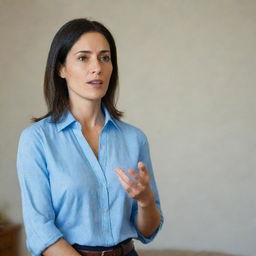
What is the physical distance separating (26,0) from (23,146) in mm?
1892

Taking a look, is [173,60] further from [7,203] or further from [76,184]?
[76,184]

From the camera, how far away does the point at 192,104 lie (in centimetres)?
263

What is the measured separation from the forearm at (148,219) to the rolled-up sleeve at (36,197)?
270mm

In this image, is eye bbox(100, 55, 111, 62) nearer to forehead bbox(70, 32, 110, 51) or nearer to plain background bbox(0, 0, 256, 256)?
forehead bbox(70, 32, 110, 51)

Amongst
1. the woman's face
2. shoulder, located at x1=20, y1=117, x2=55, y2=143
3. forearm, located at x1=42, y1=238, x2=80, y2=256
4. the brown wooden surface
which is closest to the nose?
the woman's face

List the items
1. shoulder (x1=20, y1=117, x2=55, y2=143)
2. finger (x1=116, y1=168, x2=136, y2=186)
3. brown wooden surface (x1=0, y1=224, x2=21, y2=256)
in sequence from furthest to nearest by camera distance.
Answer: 1. brown wooden surface (x1=0, y1=224, x2=21, y2=256)
2. shoulder (x1=20, y1=117, x2=55, y2=143)
3. finger (x1=116, y1=168, x2=136, y2=186)

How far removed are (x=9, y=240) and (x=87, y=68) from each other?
1794mm

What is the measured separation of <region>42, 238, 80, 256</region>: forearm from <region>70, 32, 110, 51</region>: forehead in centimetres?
59

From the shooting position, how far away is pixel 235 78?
8.54 ft

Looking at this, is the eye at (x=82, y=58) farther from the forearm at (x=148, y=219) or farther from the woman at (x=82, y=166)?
the forearm at (x=148, y=219)

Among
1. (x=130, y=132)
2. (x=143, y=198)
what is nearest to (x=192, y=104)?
(x=130, y=132)

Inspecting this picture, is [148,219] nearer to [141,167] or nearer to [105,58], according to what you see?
[141,167]

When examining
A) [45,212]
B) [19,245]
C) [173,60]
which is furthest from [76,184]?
[19,245]

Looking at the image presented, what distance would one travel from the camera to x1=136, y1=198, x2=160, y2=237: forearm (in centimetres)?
121
